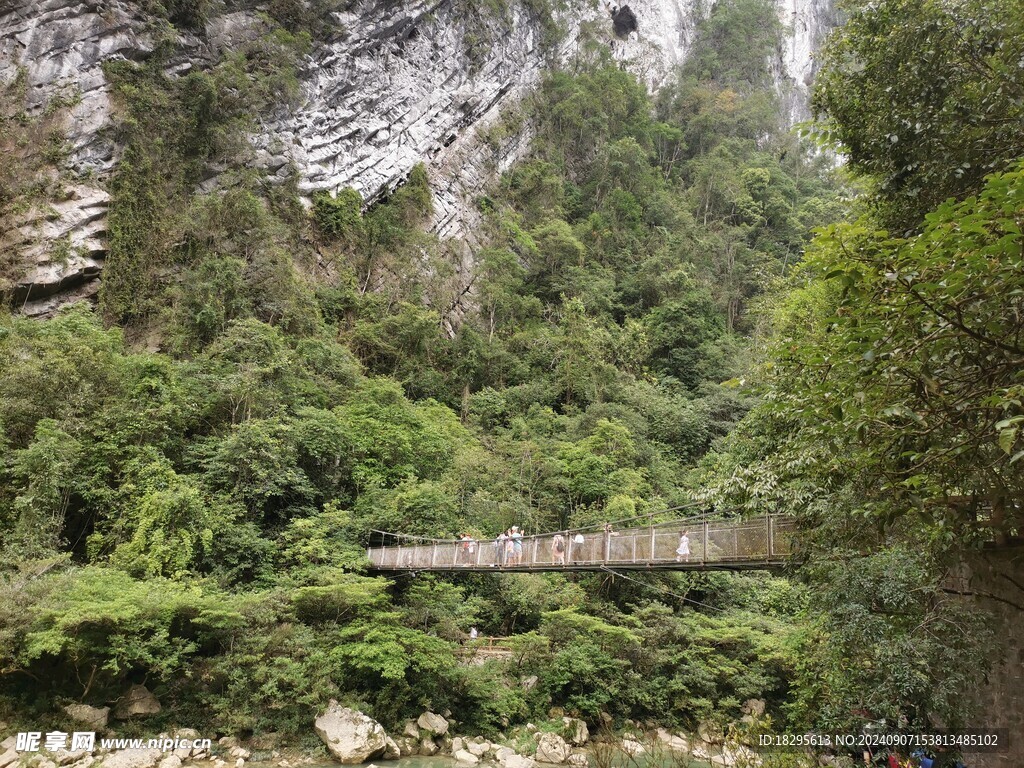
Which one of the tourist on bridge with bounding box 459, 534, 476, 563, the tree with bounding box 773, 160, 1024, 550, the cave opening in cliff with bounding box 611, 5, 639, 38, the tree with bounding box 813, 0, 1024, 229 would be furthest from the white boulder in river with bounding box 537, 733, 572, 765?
the cave opening in cliff with bounding box 611, 5, 639, 38

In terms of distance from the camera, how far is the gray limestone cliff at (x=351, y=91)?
12461 mm

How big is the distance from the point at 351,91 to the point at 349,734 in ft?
57.8

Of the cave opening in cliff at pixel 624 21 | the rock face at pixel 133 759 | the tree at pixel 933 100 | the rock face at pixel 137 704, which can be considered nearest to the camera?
the tree at pixel 933 100

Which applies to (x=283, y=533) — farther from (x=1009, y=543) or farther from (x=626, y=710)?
(x=1009, y=543)

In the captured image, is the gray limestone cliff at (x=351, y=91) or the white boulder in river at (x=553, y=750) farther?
the gray limestone cliff at (x=351, y=91)

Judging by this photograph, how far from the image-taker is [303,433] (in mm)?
10312

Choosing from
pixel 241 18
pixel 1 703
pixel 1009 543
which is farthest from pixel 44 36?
pixel 1009 543

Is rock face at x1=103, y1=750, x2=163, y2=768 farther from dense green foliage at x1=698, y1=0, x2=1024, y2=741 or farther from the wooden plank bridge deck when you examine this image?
dense green foliage at x1=698, y1=0, x2=1024, y2=741

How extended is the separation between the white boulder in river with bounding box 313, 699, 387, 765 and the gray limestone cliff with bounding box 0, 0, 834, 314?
10.0 meters

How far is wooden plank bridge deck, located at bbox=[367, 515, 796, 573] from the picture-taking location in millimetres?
5238

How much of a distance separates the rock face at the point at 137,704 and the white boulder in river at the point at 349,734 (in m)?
2.00

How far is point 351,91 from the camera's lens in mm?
18281

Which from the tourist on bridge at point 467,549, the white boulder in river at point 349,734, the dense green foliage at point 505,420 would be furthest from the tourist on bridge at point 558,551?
the white boulder in river at point 349,734

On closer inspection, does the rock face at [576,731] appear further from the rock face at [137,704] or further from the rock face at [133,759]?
the rock face at [137,704]
